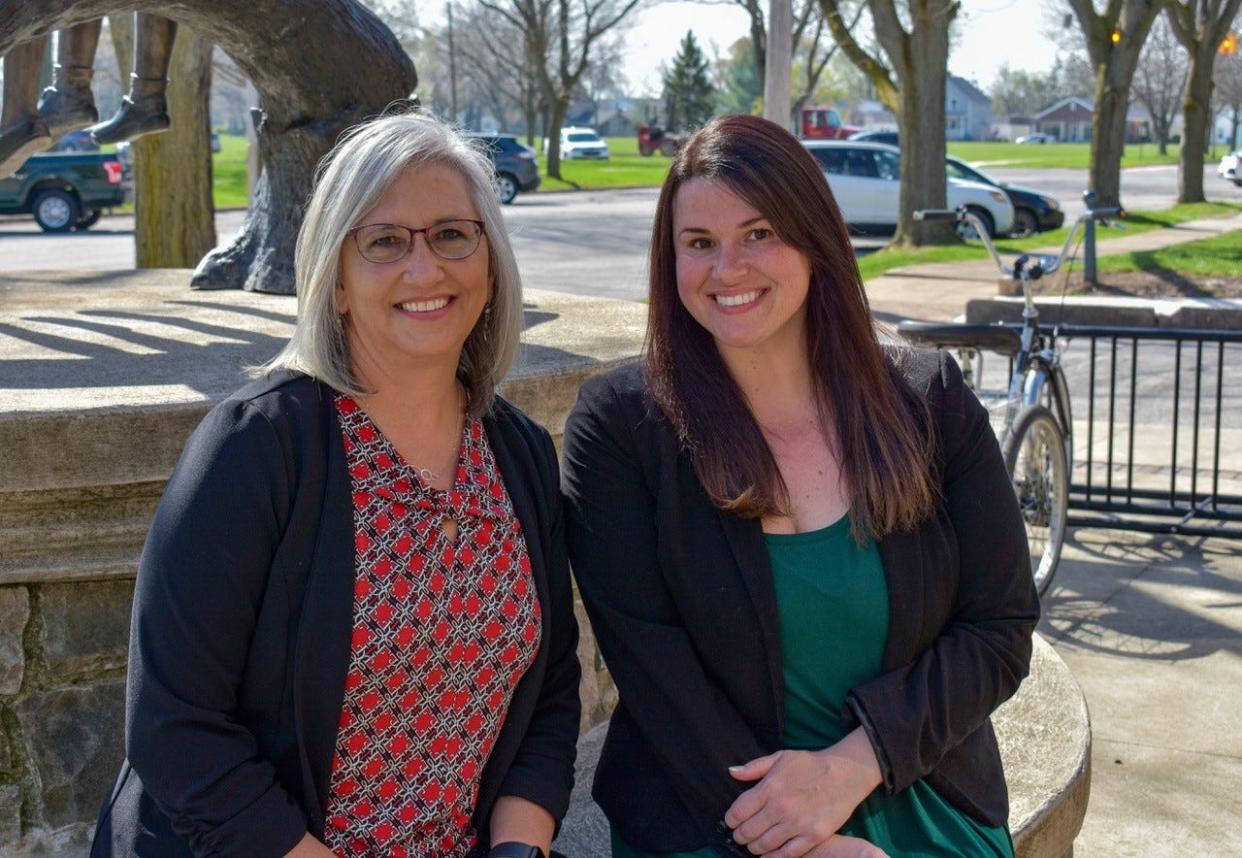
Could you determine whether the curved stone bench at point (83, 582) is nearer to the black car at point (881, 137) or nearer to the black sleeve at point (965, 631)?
the black sleeve at point (965, 631)

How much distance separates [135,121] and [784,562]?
315 cm

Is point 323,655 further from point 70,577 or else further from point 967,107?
point 967,107

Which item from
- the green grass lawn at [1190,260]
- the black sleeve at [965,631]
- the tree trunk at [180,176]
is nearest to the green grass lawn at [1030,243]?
the green grass lawn at [1190,260]

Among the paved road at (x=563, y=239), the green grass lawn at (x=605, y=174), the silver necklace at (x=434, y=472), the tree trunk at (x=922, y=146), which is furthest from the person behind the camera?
the green grass lawn at (x=605, y=174)

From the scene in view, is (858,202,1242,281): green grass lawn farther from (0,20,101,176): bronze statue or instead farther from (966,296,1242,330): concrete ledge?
(0,20,101,176): bronze statue

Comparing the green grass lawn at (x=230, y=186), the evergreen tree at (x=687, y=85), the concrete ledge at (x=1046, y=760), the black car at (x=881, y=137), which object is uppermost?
the evergreen tree at (x=687, y=85)

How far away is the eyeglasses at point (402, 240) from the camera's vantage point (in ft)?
7.11

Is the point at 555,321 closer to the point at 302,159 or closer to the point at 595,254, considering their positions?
the point at 302,159

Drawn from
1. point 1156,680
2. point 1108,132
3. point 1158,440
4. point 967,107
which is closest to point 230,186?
point 1108,132

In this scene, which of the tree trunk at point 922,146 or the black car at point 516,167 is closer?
the tree trunk at point 922,146

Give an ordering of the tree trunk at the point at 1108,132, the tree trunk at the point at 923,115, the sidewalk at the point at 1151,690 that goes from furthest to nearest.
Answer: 1. the tree trunk at the point at 1108,132
2. the tree trunk at the point at 923,115
3. the sidewalk at the point at 1151,690

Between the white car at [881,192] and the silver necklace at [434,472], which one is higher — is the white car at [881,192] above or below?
above

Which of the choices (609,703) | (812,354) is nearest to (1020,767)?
(609,703)

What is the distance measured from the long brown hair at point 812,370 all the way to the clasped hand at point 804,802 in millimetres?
362
